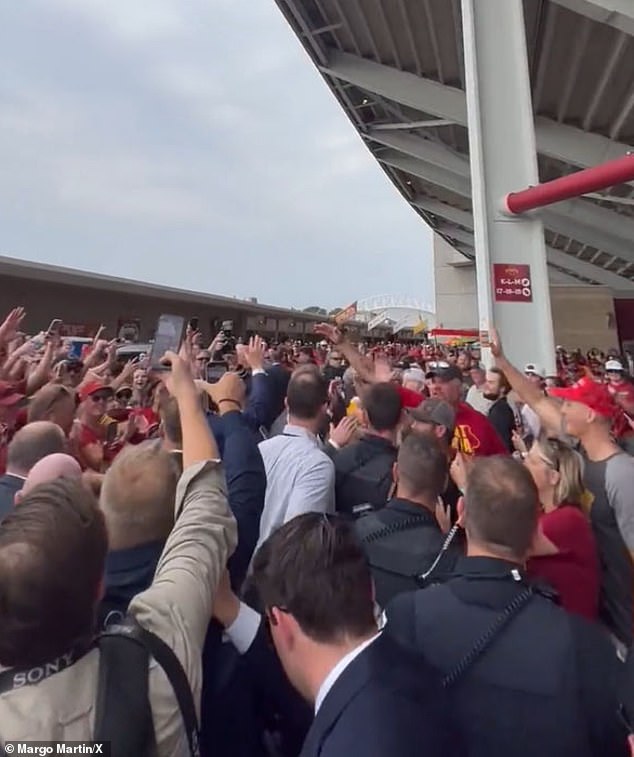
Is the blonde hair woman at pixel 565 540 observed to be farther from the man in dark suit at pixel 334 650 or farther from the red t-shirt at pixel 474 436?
the red t-shirt at pixel 474 436

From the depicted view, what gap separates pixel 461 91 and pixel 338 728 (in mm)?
16812

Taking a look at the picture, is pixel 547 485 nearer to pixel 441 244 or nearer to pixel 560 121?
pixel 560 121

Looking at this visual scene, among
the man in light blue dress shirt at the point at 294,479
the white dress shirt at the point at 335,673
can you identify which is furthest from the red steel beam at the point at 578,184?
the white dress shirt at the point at 335,673

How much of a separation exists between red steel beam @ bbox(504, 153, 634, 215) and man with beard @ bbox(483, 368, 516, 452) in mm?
3328

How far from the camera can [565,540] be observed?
86.6 inches

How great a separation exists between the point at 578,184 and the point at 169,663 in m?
8.49

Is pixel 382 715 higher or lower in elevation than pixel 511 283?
lower

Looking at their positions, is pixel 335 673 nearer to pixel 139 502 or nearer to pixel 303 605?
pixel 303 605

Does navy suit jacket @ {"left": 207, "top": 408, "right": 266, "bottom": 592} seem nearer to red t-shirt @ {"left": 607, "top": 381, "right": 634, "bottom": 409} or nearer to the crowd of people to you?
the crowd of people

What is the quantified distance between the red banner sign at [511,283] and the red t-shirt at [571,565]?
22.3 feet

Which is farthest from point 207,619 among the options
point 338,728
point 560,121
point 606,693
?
point 560,121

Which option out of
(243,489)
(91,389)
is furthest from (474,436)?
(91,389)

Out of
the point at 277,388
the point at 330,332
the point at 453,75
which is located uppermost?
the point at 453,75

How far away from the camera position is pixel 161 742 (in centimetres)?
107
